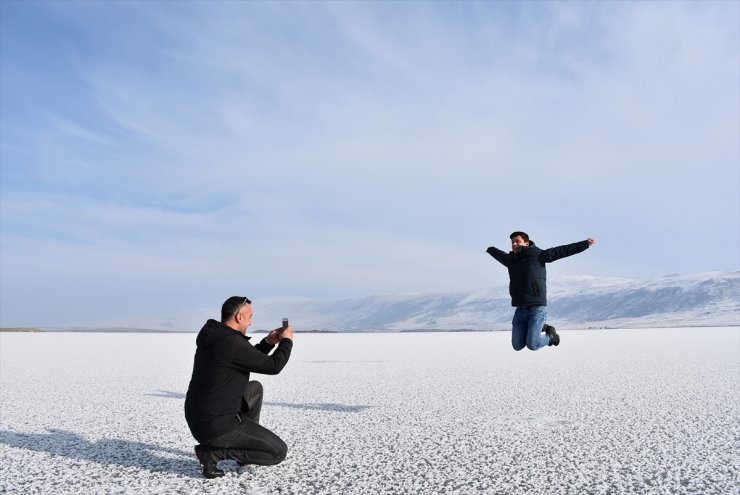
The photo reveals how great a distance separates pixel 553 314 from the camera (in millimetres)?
178125

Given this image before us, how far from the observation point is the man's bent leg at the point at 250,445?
4.19 metres

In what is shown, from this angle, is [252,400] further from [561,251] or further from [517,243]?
[561,251]

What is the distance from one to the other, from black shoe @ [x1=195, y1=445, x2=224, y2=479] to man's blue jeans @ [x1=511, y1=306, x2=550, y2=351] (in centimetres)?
437

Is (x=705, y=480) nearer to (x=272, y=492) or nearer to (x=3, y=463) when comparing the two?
(x=272, y=492)

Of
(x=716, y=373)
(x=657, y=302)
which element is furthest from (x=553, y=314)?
(x=716, y=373)

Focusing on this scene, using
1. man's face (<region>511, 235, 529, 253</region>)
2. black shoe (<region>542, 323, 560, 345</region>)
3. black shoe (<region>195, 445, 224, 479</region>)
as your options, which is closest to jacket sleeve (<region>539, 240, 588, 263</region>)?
man's face (<region>511, 235, 529, 253</region>)

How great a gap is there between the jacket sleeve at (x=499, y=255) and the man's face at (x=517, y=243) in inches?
7.5

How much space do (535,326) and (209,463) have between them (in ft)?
15.3

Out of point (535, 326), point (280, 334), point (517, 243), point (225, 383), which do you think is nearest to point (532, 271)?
point (517, 243)

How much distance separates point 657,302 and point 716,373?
144 m

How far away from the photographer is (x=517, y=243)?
7594mm

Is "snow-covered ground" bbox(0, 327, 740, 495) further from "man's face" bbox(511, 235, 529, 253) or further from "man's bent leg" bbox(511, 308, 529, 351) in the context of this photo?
"man's face" bbox(511, 235, 529, 253)

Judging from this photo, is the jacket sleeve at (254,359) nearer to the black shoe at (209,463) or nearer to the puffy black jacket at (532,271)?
the black shoe at (209,463)

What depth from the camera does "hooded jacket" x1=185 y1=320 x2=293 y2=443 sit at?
4070 millimetres
